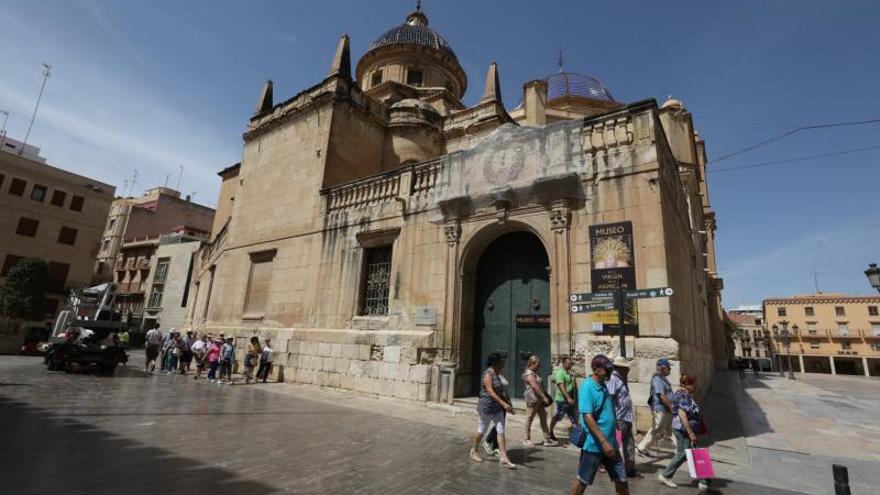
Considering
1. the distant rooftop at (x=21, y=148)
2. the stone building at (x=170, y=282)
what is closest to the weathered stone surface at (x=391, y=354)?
the stone building at (x=170, y=282)

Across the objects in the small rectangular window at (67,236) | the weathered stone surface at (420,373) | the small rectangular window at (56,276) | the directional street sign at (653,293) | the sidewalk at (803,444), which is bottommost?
the sidewalk at (803,444)

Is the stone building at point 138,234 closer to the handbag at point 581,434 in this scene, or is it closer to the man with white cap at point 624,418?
the man with white cap at point 624,418

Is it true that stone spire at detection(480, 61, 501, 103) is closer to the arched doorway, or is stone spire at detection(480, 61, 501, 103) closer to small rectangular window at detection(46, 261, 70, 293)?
the arched doorway

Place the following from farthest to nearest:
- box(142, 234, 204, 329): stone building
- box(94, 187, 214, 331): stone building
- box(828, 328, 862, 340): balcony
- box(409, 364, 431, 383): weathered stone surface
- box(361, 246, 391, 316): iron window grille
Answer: box(828, 328, 862, 340): balcony, box(94, 187, 214, 331): stone building, box(142, 234, 204, 329): stone building, box(361, 246, 391, 316): iron window grille, box(409, 364, 431, 383): weathered stone surface

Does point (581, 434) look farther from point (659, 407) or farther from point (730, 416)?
point (730, 416)

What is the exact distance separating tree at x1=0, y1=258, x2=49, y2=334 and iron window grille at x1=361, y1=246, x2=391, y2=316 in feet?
94.3

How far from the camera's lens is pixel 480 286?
436 inches

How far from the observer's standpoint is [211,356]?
13.1 m

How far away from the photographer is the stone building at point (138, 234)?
4303 cm

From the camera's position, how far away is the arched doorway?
980 cm

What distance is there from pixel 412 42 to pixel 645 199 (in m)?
22.0

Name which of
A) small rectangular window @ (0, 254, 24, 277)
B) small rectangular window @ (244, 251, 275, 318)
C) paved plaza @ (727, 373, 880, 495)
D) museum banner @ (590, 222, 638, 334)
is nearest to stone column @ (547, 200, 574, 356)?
museum banner @ (590, 222, 638, 334)

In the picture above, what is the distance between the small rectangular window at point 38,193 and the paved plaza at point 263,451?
3081 centimetres

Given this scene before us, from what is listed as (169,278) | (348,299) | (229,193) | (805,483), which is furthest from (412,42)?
(169,278)
